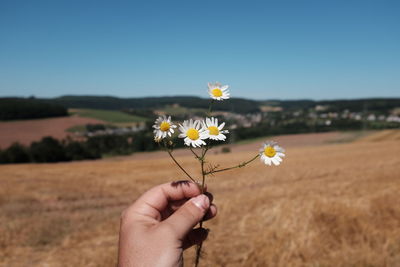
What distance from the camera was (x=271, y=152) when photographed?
1.99 meters

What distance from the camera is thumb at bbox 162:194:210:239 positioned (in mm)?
2096

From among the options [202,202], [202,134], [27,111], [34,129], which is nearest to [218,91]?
[202,134]

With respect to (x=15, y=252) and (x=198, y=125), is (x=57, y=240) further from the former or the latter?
(x=198, y=125)

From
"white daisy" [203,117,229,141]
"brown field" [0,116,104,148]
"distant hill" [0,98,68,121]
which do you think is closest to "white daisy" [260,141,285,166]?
"white daisy" [203,117,229,141]

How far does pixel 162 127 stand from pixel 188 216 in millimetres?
594

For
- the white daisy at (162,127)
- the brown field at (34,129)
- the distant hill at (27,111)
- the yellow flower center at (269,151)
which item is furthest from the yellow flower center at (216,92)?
the distant hill at (27,111)

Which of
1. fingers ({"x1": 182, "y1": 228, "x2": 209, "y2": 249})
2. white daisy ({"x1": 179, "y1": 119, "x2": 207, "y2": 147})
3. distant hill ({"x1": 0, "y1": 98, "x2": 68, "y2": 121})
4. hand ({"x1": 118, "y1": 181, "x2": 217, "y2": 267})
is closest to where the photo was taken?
white daisy ({"x1": 179, "y1": 119, "x2": 207, "y2": 147})

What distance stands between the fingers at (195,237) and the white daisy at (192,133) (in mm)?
672

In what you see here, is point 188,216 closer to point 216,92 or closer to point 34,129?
point 216,92

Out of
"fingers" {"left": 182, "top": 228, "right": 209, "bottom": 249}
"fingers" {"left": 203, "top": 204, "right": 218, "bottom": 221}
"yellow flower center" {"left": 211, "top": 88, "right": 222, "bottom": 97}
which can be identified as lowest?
"fingers" {"left": 182, "top": 228, "right": 209, "bottom": 249}

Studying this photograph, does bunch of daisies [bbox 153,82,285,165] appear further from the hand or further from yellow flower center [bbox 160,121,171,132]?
the hand

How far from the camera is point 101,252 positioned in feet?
A: 21.6

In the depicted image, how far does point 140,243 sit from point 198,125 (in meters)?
0.83

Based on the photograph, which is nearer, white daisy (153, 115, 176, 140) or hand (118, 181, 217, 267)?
white daisy (153, 115, 176, 140)
